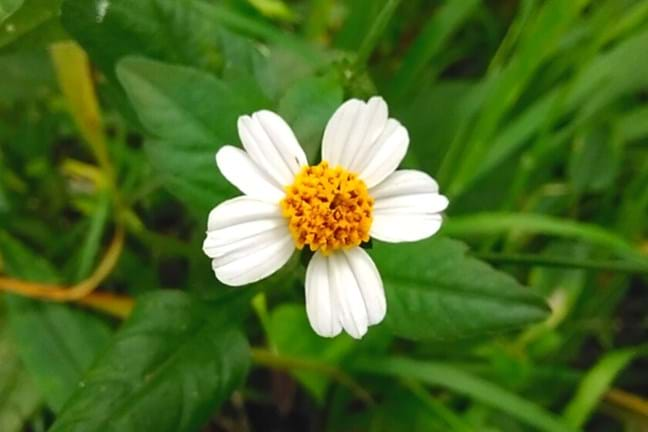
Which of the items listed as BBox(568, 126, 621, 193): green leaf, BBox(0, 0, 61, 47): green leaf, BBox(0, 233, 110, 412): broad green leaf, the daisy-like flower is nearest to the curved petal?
the daisy-like flower

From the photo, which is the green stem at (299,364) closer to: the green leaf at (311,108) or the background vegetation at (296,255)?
the background vegetation at (296,255)

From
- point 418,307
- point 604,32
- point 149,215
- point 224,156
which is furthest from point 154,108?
point 604,32

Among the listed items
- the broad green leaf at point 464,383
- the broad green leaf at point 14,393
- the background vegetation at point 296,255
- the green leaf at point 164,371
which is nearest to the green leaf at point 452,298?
the background vegetation at point 296,255

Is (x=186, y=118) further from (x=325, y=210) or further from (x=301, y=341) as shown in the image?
(x=301, y=341)

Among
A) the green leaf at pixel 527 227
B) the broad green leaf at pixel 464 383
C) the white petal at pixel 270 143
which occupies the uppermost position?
the green leaf at pixel 527 227

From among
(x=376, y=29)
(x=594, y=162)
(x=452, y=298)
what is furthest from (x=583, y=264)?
(x=594, y=162)

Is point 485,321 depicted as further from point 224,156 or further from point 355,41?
point 355,41

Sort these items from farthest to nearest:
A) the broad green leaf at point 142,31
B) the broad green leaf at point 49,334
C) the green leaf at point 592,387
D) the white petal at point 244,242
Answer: the green leaf at point 592,387 < the broad green leaf at point 49,334 < the broad green leaf at point 142,31 < the white petal at point 244,242
